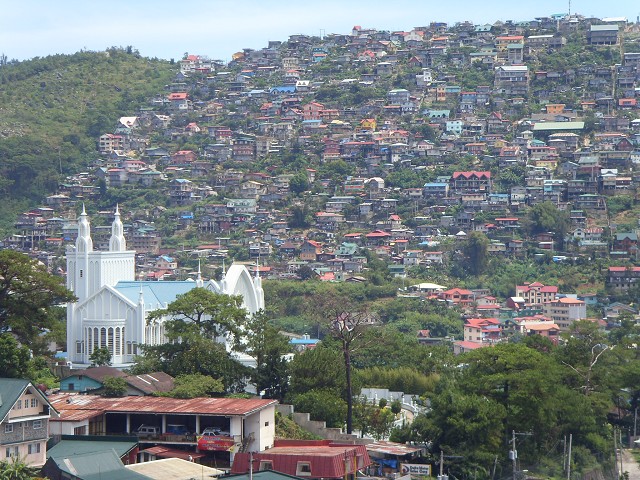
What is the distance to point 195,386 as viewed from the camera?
41438 millimetres

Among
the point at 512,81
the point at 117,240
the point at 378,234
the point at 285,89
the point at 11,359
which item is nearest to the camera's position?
the point at 11,359

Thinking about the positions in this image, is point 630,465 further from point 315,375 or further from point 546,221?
point 546,221

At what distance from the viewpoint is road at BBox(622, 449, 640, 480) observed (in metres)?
45.6

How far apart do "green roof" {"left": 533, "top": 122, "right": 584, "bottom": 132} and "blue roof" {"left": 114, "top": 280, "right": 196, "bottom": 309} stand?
240 feet

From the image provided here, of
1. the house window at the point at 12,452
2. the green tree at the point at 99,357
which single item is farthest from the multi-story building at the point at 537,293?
the house window at the point at 12,452

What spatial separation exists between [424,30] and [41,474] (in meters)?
130

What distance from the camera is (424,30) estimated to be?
159625mm

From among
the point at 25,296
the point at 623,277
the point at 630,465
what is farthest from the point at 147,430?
the point at 623,277

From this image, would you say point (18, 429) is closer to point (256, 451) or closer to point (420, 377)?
point (256, 451)

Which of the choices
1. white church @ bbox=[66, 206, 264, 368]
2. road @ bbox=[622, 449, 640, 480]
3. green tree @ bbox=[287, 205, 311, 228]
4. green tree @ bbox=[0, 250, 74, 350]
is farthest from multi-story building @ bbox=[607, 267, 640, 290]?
green tree @ bbox=[0, 250, 74, 350]

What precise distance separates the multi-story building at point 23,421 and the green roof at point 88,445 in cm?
46

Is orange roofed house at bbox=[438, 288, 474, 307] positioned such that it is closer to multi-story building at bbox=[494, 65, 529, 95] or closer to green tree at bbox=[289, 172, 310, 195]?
green tree at bbox=[289, 172, 310, 195]

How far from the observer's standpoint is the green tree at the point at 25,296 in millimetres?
43263

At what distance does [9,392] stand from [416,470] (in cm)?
1044
